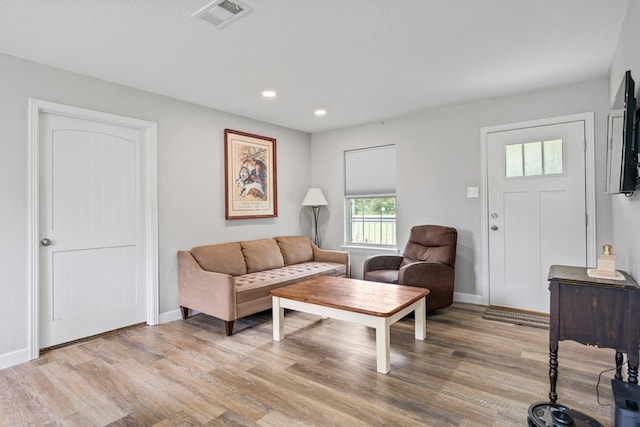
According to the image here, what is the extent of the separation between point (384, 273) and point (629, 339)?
87.7 inches

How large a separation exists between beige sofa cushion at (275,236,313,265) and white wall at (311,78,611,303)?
4.28ft

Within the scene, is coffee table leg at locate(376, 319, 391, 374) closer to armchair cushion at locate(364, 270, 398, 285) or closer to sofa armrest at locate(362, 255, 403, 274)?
armchair cushion at locate(364, 270, 398, 285)

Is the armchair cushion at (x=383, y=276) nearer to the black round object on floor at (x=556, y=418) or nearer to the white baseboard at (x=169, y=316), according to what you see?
the black round object on floor at (x=556, y=418)

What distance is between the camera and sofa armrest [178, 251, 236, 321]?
3176mm

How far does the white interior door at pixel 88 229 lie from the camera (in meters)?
2.93

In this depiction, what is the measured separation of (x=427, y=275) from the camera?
3512mm

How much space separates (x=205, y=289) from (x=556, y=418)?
112 inches

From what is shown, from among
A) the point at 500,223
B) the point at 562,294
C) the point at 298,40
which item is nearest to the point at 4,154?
the point at 298,40

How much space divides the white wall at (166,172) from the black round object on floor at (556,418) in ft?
10.8

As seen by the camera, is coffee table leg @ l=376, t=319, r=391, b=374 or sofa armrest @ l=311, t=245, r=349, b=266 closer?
coffee table leg @ l=376, t=319, r=391, b=374

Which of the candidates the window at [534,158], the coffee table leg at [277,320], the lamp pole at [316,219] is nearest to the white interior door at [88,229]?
the coffee table leg at [277,320]

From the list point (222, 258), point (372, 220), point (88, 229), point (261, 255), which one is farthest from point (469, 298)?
point (88, 229)

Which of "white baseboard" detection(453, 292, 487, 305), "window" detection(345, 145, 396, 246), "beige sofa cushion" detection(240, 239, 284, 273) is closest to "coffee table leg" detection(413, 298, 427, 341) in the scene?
"white baseboard" detection(453, 292, 487, 305)

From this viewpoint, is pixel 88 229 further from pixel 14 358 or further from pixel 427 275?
pixel 427 275
